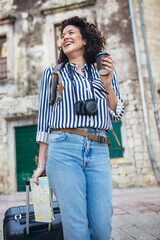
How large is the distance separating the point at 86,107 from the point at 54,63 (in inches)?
314

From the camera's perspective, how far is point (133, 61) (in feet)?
28.4

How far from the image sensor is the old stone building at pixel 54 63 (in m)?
8.05

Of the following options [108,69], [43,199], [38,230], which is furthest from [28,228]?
[108,69]

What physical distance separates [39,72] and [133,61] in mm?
3942

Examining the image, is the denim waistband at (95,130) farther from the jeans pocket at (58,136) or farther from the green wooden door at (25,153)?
the green wooden door at (25,153)

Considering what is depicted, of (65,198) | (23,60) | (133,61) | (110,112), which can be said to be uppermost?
(23,60)

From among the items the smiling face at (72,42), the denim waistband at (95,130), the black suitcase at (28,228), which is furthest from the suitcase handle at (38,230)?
the smiling face at (72,42)

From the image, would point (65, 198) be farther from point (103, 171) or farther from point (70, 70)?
point (70, 70)

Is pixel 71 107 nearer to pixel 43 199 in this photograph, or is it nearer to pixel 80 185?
pixel 80 185

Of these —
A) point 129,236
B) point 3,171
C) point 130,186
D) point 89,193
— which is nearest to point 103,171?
point 89,193

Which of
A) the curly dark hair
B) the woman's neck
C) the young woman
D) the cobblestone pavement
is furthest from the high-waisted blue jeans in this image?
the cobblestone pavement

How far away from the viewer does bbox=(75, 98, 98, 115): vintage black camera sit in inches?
59.3

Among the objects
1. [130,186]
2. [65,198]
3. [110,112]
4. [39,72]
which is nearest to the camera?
[65,198]

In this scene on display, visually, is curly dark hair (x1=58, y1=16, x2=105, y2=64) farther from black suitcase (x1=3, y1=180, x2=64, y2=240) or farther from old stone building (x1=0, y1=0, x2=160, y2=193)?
old stone building (x1=0, y1=0, x2=160, y2=193)
